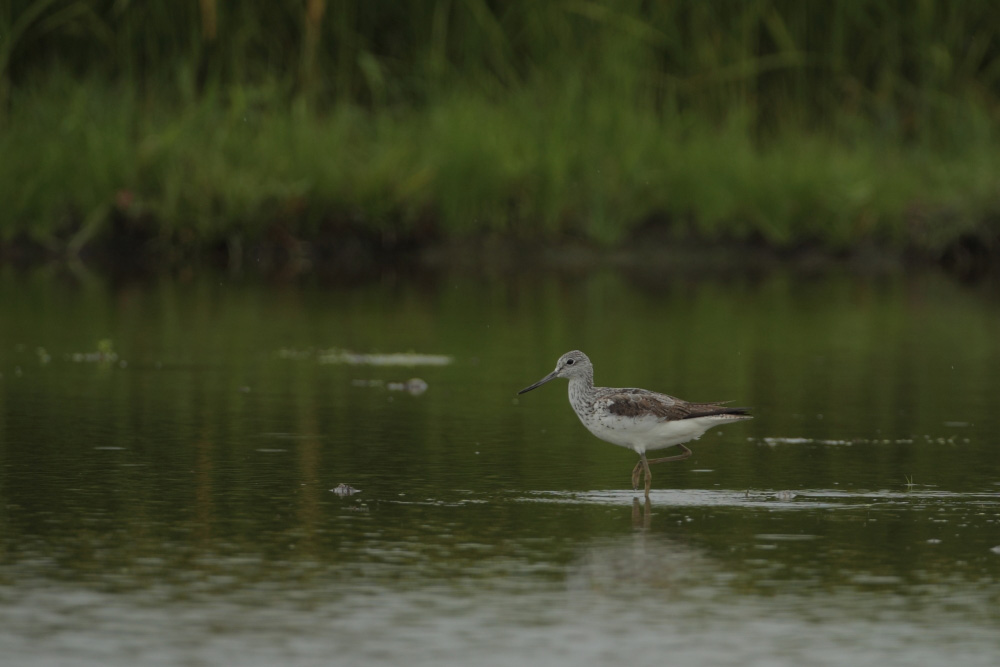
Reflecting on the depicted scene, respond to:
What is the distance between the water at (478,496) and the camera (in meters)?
6.20

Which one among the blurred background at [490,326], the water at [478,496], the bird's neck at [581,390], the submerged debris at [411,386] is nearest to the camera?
the water at [478,496]

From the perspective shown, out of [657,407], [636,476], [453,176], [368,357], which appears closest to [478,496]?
[636,476]

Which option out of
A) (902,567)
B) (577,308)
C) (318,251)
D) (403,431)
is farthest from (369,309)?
(902,567)

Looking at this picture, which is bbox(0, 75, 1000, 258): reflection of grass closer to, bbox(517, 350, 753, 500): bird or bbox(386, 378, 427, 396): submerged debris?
bbox(386, 378, 427, 396): submerged debris

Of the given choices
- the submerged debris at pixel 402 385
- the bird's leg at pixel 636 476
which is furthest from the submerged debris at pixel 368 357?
A: the bird's leg at pixel 636 476

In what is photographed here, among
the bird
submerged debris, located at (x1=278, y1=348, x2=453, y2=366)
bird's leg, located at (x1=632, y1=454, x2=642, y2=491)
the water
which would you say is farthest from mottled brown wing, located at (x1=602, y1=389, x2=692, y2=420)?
submerged debris, located at (x1=278, y1=348, x2=453, y2=366)

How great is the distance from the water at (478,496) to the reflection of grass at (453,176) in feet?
16.5

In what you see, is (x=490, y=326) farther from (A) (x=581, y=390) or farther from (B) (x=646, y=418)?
(B) (x=646, y=418)

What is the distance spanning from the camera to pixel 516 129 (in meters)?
22.4

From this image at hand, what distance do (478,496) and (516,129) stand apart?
14.2 meters

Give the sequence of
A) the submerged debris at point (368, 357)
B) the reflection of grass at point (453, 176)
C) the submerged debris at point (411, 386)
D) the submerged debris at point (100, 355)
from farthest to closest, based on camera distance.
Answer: the reflection of grass at point (453, 176) → the submerged debris at point (368, 357) → the submerged debris at point (100, 355) → the submerged debris at point (411, 386)

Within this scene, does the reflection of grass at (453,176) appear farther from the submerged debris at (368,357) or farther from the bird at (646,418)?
the bird at (646,418)

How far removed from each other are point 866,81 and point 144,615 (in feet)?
65.8

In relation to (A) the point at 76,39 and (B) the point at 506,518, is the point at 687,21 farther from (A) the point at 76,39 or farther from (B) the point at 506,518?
(B) the point at 506,518
